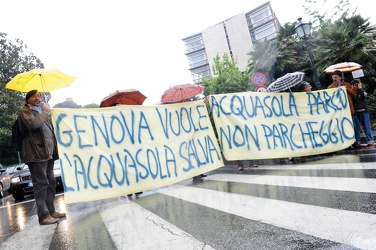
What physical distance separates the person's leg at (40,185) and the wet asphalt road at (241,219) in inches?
9.0

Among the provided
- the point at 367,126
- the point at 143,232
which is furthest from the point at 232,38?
the point at 143,232

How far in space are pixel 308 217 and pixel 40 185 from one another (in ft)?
12.0

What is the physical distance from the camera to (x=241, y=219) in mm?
3135

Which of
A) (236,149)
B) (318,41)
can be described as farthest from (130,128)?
(318,41)

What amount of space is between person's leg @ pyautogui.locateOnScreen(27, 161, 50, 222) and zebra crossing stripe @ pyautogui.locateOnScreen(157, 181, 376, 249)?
7.47 ft

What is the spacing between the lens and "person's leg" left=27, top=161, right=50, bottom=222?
167 inches

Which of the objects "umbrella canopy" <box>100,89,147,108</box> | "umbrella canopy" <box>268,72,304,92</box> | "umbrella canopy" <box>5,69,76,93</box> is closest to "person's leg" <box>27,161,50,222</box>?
"umbrella canopy" <box>5,69,76,93</box>

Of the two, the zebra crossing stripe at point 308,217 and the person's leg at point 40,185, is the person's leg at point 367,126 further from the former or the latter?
the person's leg at point 40,185

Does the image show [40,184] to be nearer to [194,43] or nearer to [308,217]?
[308,217]

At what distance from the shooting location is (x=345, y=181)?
159 inches

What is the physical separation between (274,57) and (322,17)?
14.3 m

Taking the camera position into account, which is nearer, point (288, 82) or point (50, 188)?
point (50, 188)

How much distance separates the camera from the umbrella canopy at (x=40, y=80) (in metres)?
4.79

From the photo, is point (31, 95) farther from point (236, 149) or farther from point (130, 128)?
point (236, 149)
